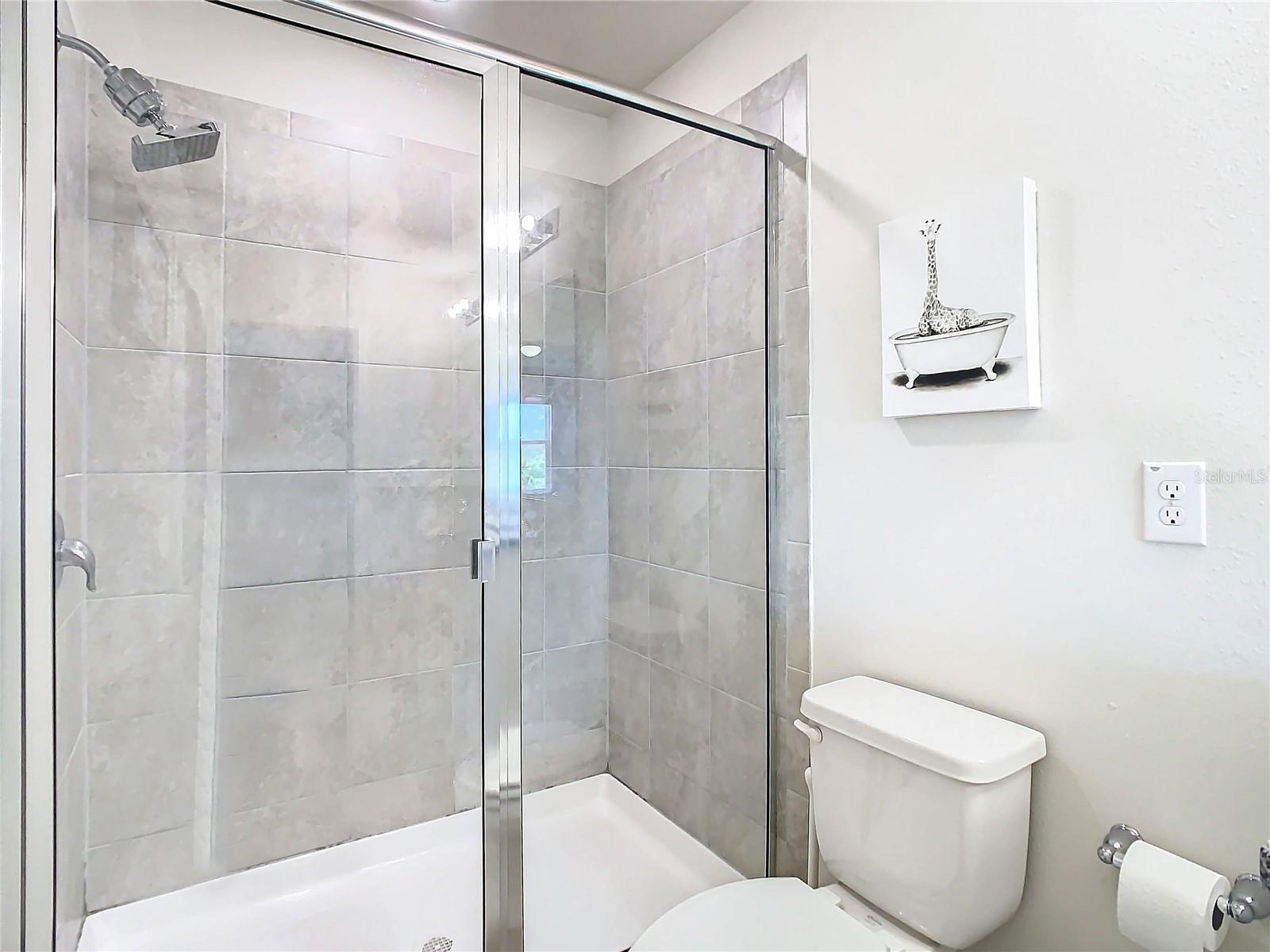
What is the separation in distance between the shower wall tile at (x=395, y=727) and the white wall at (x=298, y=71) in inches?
46.5

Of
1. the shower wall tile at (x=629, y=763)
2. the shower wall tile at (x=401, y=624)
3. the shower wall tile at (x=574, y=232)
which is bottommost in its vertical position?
the shower wall tile at (x=629, y=763)

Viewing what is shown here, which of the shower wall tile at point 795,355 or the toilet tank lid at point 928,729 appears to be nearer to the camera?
the toilet tank lid at point 928,729

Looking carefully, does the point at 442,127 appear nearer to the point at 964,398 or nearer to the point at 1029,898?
the point at 964,398

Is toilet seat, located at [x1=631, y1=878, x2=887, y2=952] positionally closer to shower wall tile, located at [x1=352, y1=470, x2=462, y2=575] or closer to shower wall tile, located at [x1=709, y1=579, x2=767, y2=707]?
shower wall tile, located at [x1=709, y1=579, x2=767, y2=707]

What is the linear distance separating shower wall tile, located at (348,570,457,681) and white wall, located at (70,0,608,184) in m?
0.93

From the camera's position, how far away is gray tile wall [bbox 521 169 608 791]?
1.43 m

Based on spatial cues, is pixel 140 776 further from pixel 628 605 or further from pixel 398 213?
pixel 398 213

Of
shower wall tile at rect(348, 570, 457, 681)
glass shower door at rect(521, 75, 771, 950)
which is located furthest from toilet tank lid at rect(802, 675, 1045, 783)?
shower wall tile at rect(348, 570, 457, 681)

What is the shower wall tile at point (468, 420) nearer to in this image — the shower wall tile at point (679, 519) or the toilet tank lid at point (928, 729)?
the shower wall tile at point (679, 519)

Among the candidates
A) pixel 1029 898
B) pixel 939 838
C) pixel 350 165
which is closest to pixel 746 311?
pixel 350 165

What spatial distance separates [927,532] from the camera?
4.42 feet

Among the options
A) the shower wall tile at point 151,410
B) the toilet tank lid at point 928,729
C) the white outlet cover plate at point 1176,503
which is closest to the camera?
the white outlet cover plate at point 1176,503

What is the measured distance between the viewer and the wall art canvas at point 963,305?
1150mm

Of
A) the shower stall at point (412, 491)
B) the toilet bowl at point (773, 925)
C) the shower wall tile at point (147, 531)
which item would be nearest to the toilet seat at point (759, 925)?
the toilet bowl at point (773, 925)
